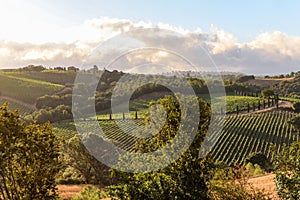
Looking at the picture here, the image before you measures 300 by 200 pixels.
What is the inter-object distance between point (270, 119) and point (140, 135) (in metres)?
57.0

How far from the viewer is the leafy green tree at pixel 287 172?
9.64 metres

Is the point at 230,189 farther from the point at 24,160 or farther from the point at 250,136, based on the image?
the point at 250,136

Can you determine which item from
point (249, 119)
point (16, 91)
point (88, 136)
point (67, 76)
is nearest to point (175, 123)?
point (88, 136)

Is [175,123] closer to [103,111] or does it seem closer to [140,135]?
[140,135]

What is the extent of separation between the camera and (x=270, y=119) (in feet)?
204

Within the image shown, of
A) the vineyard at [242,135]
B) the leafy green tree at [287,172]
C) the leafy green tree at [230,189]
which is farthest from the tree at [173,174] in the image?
the vineyard at [242,135]

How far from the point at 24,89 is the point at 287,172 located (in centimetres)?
8800

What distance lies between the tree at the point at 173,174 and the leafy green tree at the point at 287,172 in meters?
2.55

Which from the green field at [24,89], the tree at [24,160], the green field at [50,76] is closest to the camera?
the tree at [24,160]

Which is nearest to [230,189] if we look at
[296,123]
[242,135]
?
[242,135]

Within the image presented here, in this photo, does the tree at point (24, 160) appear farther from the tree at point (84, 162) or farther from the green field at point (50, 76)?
the green field at point (50, 76)

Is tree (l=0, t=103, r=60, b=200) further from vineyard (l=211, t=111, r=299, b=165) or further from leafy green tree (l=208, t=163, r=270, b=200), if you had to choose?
vineyard (l=211, t=111, r=299, b=165)

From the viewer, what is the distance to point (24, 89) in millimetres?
88375

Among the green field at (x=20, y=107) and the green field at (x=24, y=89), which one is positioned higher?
the green field at (x=24, y=89)
